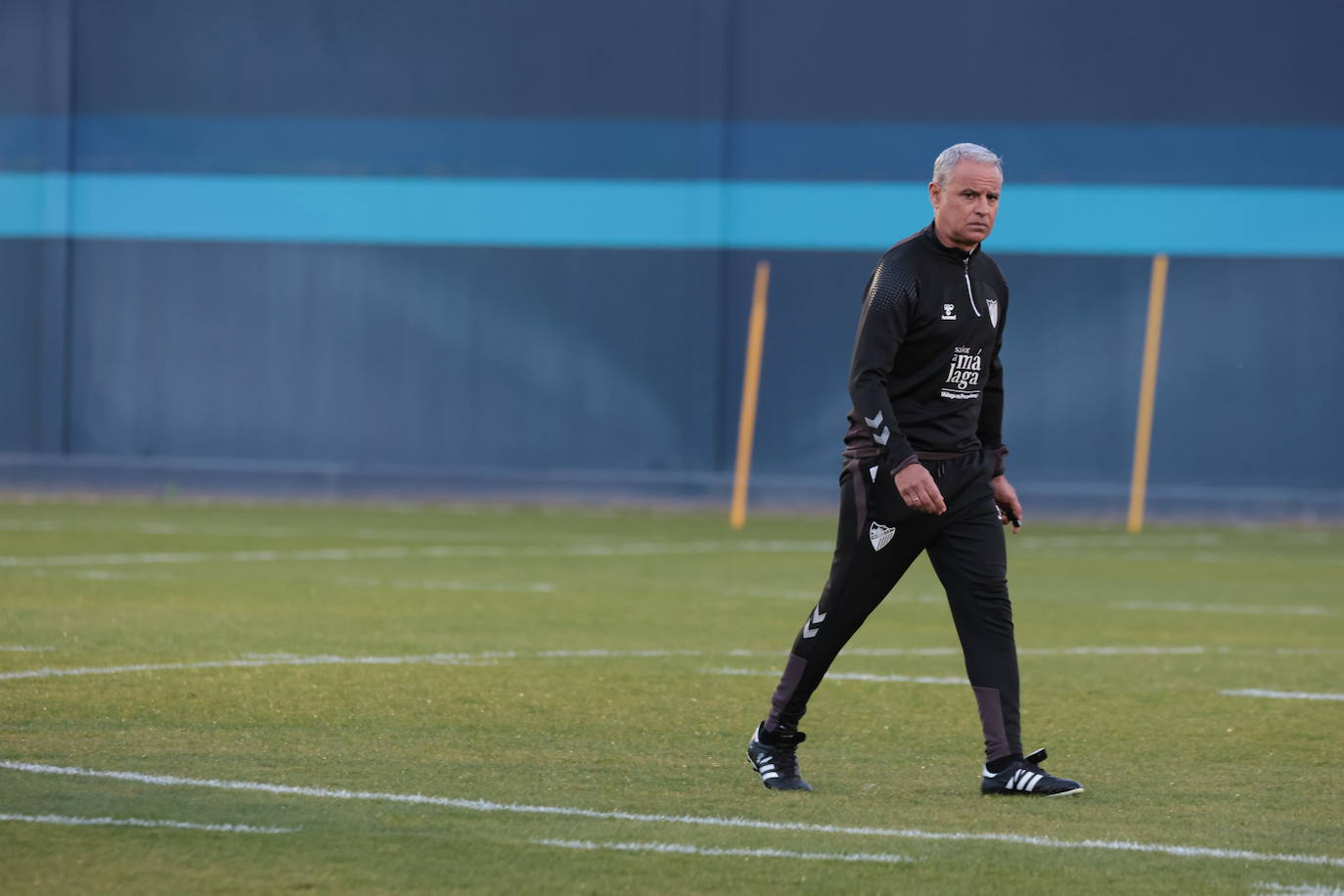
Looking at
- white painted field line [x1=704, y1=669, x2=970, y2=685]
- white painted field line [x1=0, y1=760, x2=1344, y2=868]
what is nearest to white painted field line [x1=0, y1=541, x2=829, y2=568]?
white painted field line [x1=704, y1=669, x2=970, y2=685]

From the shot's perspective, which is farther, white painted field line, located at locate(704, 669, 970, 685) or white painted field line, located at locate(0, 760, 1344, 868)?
white painted field line, located at locate(704, 669, 970, 685)

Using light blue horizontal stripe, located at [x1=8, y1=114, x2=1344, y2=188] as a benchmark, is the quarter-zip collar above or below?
below

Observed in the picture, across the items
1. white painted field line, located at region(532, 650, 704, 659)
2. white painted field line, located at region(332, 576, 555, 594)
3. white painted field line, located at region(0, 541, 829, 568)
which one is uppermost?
white painted field line, located at region(532, 650, 704, 659)

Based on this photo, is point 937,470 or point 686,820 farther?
point 937,470

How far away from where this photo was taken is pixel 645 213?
28484 mm

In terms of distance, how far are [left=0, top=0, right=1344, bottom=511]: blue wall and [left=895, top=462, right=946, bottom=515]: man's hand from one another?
67.3ft

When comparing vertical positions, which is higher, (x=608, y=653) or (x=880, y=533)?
(x=880, y=533)

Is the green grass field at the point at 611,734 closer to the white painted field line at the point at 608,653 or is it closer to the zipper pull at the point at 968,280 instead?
the white painted field line at the point at 608,653

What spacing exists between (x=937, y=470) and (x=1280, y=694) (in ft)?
11.9

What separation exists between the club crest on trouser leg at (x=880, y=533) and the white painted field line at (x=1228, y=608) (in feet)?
26.5

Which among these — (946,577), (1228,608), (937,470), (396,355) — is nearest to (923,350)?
(937,470)

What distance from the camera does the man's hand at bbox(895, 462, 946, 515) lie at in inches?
282

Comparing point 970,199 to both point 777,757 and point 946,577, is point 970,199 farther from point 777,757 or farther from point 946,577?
point 777,757

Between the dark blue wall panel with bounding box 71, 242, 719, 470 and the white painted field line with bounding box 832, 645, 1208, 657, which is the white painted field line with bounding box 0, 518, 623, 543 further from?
the white painted field line with bounding box 832, 645, 1208, 657
